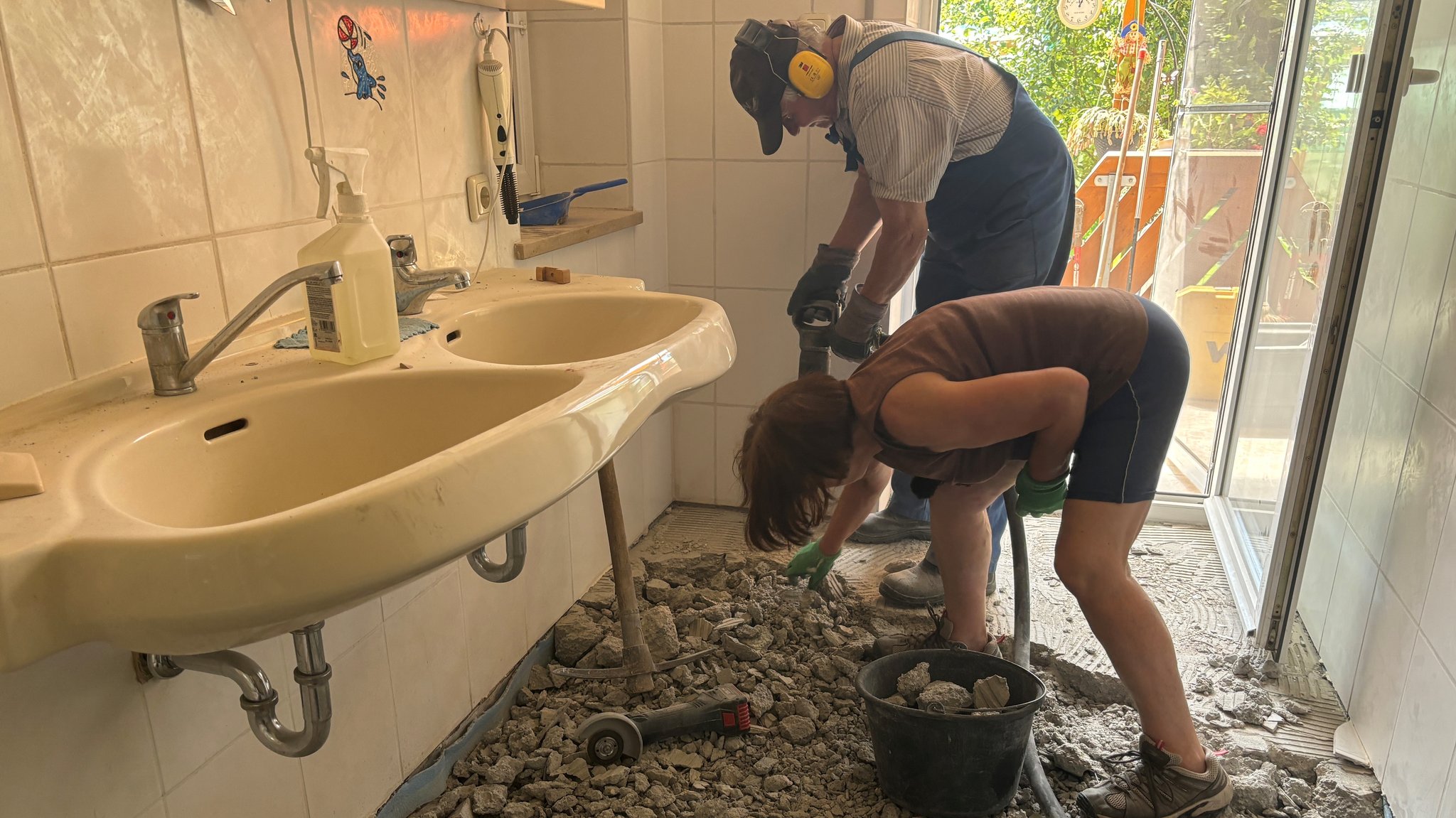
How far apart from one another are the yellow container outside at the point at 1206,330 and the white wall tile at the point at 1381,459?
2.01 meters

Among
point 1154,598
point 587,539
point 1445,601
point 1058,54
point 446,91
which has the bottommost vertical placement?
point 1154,598

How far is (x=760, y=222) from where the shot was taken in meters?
2.37

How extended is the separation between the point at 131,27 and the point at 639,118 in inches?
54.0

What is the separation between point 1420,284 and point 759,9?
4.82 ft

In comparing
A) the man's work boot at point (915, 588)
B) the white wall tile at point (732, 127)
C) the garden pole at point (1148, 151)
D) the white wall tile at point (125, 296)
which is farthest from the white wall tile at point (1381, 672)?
the garden pole at point (1148, 151)

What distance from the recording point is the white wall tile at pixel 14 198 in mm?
819

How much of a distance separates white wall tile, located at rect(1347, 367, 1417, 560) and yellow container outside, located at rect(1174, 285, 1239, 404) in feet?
6.58

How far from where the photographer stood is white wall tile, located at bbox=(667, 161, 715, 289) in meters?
2.39

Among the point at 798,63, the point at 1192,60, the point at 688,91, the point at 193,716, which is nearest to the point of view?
the point at 193,716

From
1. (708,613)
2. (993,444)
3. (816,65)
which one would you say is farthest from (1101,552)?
(816,65)

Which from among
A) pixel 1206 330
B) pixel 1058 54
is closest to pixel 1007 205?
pixel 1206 330

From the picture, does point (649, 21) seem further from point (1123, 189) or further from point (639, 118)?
point (1123, 189)

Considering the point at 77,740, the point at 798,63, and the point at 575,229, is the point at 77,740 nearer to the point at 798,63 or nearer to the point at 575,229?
the point at 575,229

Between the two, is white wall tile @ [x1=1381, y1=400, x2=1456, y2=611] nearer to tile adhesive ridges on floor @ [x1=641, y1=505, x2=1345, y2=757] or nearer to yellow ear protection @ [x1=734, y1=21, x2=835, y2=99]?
tile adhesive ridges on floor @ [x1=641, y1=505, x2=1345, y2=757]
